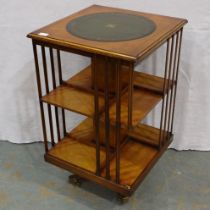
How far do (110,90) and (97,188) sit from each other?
1.72 feet

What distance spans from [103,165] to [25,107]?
2.02 ft

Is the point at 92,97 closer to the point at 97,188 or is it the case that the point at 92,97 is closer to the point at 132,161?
the point at 132,161

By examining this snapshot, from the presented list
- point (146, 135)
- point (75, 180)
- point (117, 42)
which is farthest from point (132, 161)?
point (117, 42)

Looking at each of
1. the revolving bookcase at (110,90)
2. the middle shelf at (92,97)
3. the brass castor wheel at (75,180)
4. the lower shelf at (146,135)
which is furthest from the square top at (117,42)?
the brass castor wheel at (75,180)

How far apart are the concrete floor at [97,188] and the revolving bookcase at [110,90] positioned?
4.6 inches

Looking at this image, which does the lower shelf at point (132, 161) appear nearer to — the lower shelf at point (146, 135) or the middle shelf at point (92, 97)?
the lower shelf at point (146, 135)

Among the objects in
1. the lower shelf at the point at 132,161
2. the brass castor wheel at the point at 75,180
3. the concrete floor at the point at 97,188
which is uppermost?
the lower shelf at the point at 132,161

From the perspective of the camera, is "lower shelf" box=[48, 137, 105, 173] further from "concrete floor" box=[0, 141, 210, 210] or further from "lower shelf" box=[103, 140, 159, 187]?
"concrete floor" box=[0, 141, 210, 210]

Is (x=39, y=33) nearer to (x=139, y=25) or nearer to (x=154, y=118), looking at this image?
(x=139, y=25)

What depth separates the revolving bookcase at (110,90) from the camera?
1116mm

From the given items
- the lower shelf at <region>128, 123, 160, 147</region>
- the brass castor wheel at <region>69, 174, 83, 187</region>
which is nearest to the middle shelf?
the lower shelf at <region>128, 123, 160, 147</region>

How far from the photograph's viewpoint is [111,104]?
1.29 meters

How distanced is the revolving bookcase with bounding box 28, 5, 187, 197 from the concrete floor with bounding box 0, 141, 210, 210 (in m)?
0.12

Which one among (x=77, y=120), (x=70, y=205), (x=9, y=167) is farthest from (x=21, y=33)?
(x=70, y=205)
